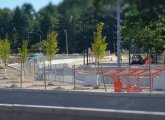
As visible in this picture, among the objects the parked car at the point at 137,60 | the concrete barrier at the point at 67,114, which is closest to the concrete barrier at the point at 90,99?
the concrete barrier at the point at 67,114

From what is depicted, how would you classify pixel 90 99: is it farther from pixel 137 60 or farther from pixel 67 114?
pixel 137 60

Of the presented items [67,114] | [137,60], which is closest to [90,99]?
[67,114]

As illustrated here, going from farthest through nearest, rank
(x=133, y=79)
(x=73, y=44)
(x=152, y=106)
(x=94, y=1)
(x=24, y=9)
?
(x=73, y=44), (x=133, y=79), (x=152, y=106), (x=24, y=9), (x=94, y=1)

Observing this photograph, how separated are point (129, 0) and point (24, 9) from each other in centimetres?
122

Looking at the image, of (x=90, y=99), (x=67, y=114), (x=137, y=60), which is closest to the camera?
(x=67, y=114)

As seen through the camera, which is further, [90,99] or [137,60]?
[137,60]

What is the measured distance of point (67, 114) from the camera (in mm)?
8953

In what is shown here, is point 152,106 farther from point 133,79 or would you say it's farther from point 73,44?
point 73,44

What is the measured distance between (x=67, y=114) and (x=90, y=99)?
6.85 meters

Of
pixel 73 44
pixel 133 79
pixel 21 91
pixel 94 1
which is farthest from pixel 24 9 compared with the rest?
pixel 73 44

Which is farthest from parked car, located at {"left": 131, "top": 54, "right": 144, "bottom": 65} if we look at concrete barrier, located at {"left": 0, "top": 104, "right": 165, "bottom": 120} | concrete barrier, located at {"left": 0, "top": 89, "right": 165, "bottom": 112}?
concrete barrier, located at {"left": 0, "top": 104, "right": 165, "bottom": 120}

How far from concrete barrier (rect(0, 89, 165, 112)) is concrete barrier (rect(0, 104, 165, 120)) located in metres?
5.40

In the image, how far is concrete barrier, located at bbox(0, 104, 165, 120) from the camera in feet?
26.6

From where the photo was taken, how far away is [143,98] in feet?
47.8
